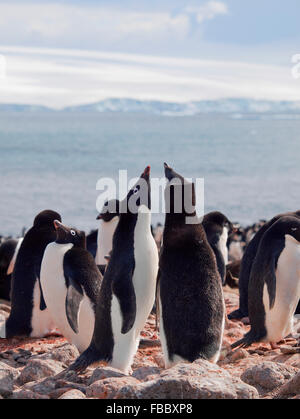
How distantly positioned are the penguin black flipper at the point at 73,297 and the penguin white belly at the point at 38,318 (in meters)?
0.88

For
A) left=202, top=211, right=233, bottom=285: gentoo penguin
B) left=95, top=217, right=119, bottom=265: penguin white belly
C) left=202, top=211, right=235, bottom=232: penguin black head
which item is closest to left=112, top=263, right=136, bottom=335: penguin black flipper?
left=202, top=211, right=233, bottom=285: gentoo penguin

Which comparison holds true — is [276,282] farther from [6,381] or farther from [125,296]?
[6,381]

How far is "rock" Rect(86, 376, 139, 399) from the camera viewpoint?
346 cm

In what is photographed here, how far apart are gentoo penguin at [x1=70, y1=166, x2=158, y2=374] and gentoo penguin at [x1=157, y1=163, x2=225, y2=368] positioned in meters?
0.15

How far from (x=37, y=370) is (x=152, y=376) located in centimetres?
93

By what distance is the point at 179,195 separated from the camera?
4.51 metres

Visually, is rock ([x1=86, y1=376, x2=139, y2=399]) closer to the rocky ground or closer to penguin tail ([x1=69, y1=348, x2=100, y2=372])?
the rocky ground

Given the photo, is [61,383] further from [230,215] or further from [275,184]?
[275,184]

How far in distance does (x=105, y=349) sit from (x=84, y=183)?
A: 108 ft

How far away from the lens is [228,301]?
773 centimetres

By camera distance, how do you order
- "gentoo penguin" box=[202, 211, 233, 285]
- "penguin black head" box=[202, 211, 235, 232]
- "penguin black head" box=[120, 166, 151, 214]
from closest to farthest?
"penguin black head" box=[120, 166, 151, 214] < "gentoo penguin" box=[202, 211, 233, 285] < "penguin black head" box=[202, 211, 235, 232]

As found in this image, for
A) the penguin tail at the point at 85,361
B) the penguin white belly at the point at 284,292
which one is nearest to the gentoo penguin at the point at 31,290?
the penguin tail at the point at 85,361

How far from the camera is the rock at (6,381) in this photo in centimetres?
371
